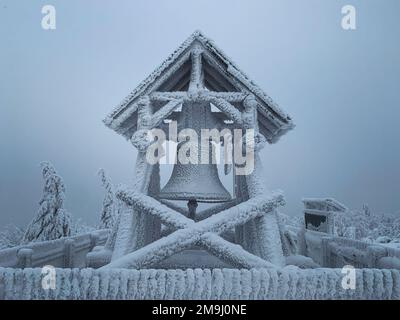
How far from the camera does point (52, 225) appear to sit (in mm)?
14109

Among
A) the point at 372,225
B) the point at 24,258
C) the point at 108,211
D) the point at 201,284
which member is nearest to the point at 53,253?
the point at 24,258

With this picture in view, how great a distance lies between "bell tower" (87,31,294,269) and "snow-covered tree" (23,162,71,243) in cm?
1016

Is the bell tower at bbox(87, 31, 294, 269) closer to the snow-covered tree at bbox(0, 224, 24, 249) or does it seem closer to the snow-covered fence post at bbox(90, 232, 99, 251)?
the snow-covered fence post at bbox(90, 232, 99, 251)

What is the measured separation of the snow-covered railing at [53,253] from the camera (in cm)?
435

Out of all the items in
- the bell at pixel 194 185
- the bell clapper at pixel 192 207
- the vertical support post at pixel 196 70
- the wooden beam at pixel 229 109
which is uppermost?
the vertical support post at pixel 196 70

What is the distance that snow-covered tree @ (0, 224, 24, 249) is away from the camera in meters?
19.8

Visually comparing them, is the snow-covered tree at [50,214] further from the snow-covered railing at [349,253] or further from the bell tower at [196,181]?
the snow-covered railing at [349,253]

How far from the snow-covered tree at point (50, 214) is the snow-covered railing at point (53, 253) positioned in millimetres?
7328

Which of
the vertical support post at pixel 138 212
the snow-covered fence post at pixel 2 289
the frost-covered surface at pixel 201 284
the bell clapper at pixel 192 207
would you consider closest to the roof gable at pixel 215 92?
the vertical support post at pixel 138 212

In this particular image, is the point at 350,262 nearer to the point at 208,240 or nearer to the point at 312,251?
the point at 312,251

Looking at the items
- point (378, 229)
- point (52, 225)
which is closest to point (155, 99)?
point (52, 225)
